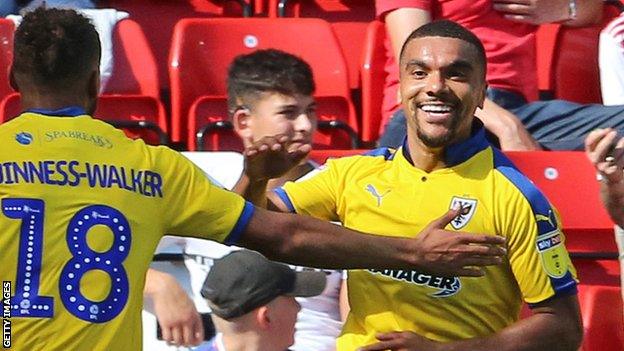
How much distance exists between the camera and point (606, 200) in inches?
166

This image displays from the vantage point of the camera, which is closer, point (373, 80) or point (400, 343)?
point (400, 343)

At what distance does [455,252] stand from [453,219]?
14cm

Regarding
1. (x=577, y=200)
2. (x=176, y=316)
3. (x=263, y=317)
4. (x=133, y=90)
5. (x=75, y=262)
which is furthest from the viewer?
(x=133, y=90)

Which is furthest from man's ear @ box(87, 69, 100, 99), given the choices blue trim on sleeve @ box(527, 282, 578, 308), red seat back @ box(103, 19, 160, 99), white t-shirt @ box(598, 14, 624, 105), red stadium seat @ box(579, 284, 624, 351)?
white t-shirt @ box(598, 14, 624, 105)

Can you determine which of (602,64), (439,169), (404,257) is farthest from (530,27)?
(404,257)

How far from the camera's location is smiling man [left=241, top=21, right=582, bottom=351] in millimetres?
3467

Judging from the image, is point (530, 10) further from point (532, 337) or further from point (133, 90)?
point (532, 337)

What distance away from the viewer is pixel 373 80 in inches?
235

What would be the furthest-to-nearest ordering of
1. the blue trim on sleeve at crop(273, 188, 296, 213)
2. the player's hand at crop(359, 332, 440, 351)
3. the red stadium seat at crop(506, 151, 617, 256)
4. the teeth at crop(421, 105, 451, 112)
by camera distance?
the red stadium seat at crop(506, 151, 617, 256), the blue trim on sleeve at crop(273, 188, 296, 213), the teeth at crop(421, 105, 451, 112), the player's hand at crop(359, 332, 440, 351)

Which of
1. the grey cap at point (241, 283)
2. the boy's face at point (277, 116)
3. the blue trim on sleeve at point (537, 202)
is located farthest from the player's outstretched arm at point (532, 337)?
the boy's face at point (277, 116)

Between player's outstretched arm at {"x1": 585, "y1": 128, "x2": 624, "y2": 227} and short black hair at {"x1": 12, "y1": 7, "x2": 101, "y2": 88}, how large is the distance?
1435mm

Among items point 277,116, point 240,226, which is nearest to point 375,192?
point 240,226

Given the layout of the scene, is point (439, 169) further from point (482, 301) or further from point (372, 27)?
point (372, 27)

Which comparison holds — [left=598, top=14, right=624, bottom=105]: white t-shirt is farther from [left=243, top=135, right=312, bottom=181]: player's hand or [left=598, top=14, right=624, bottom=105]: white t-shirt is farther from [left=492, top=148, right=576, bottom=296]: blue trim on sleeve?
[left=243, top=135, right=312, bottom=181]: player's hand
